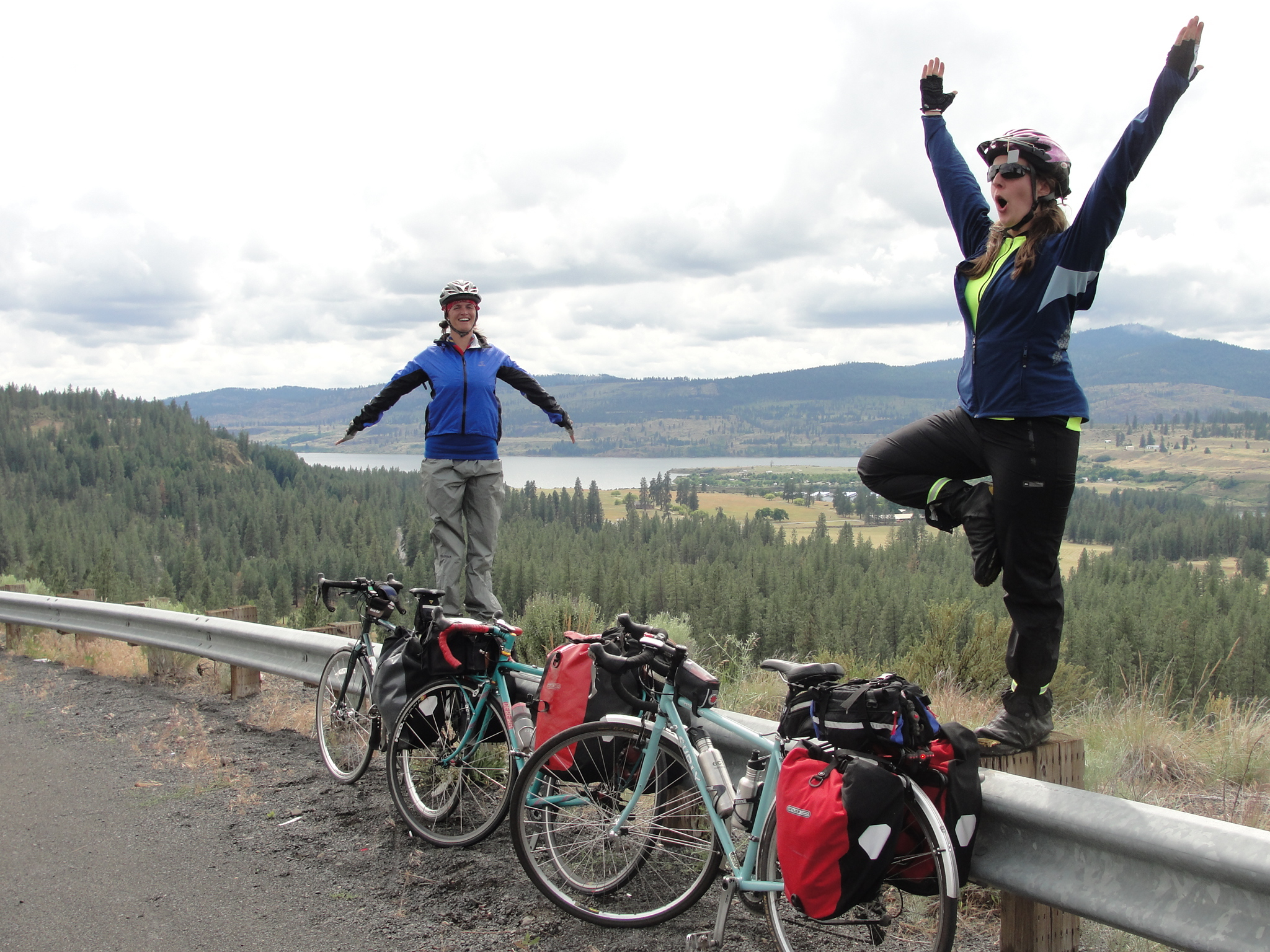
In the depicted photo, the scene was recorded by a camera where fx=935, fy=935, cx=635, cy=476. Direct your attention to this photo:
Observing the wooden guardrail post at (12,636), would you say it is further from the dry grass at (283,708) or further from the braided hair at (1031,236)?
the braided hair at (1031,236)

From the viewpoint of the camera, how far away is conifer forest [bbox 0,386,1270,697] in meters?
63.2

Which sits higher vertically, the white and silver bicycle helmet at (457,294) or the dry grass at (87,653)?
the white and silver bicycle helmet at (457,294)

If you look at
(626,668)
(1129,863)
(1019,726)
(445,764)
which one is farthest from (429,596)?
(1129,863)

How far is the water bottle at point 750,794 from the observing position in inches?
125

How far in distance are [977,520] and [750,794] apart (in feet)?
4.13

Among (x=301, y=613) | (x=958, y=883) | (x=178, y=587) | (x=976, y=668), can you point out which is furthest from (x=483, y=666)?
(x=178, y=587)

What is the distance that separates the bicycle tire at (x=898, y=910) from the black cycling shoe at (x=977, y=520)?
0.90 meters

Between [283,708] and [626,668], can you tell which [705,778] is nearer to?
[626,668]

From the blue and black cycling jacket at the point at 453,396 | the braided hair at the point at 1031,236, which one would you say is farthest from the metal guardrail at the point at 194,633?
the braided hair at the point at 1031,236

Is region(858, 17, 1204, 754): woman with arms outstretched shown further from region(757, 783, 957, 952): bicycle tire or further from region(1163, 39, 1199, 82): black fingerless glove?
region(757, 783, 957, 952): bicycle tire

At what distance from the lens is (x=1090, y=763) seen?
15.0ft

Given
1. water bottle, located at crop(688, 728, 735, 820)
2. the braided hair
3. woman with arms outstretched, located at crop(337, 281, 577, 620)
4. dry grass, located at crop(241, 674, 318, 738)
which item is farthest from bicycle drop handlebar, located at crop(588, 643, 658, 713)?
dry grass, located at crop(241, 674, 318, 738)

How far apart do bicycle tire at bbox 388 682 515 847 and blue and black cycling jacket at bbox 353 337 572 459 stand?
222 cm

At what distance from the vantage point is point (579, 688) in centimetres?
381
